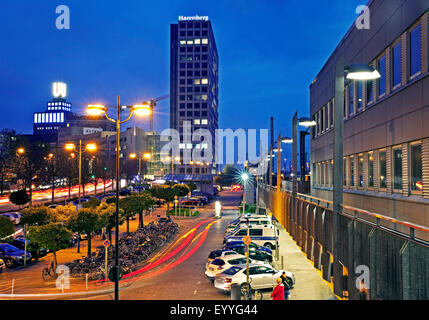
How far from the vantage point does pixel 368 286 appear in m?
7.61

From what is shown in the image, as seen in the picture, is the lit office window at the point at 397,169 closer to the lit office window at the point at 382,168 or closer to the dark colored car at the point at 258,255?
the lit office window at the point at 382,168

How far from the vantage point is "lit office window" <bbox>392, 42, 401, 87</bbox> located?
47.2 feet

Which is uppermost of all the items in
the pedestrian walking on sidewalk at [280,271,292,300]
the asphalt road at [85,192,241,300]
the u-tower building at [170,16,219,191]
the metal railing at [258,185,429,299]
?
the u-tower building at [170,16,219,191]

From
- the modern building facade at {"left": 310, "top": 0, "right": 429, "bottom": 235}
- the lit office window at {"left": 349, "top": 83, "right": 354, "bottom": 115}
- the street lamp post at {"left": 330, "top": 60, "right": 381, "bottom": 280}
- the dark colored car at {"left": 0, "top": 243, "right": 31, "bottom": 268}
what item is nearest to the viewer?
the street lamp post at {"left": 330, "top": 60, "right": 381, "bottom": 280}

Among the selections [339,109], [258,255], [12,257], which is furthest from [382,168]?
[12,257]

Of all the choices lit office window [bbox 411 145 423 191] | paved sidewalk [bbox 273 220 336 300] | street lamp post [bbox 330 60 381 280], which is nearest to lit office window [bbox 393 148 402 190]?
lit office window [bbox 411 145 423 191]

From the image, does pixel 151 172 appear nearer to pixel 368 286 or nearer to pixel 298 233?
pixel 298 233

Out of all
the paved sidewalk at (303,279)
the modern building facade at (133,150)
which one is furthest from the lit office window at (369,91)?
the modern building facade at (133,150)

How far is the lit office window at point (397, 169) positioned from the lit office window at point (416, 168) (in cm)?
120

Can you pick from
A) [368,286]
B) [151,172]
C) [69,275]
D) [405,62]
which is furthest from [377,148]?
[151,172]

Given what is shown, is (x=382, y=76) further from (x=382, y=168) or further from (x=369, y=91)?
(x=382, y=168)

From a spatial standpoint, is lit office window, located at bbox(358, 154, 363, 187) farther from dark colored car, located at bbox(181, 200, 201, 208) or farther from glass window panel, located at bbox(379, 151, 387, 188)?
dark colored car, located at bbox(181, 200, 201, 208)
